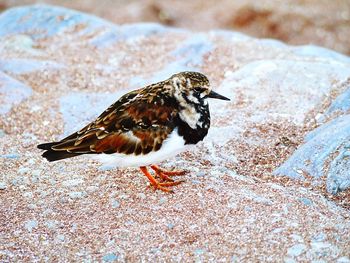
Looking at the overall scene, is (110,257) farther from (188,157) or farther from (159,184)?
(188,157)

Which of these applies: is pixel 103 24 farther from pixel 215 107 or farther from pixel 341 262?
pixel 341 262

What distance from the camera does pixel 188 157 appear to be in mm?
6148

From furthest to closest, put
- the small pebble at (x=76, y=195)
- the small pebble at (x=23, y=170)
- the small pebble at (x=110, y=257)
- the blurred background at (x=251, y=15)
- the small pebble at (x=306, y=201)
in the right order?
the blurred background at (x=251, y=15)
the small pebble at (x=23, y=170)
the small pebble at (x=76, y=195)
the small pebble at (x=306, y=201)
the small pebble at (x=110, y=257)

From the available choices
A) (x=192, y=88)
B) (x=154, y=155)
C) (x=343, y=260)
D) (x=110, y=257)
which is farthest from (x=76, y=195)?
(x=343, y=260)

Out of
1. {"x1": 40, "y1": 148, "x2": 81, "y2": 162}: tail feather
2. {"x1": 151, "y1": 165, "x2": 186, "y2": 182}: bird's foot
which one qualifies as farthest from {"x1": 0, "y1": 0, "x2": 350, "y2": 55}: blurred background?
{"x1": 40, "y1": 148, "x2": 81, "y2": 162}: tail feather

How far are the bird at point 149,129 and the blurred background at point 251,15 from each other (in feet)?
25.9

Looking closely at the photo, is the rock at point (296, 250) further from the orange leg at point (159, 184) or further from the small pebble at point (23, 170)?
the small pebble at point (23, 170)

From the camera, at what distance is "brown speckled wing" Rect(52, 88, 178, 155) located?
5219 millimetres

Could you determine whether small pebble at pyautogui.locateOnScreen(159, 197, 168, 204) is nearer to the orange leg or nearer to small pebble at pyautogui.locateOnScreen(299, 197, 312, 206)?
the orange leg

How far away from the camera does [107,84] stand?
7918mm

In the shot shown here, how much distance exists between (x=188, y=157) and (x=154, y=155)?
0.99 m

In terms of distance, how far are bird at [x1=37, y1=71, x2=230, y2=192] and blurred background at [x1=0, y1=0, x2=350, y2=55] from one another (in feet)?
25.9

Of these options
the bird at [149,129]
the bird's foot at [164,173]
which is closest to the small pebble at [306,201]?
the bird at [149,129]

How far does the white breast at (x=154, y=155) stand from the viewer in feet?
17.0
